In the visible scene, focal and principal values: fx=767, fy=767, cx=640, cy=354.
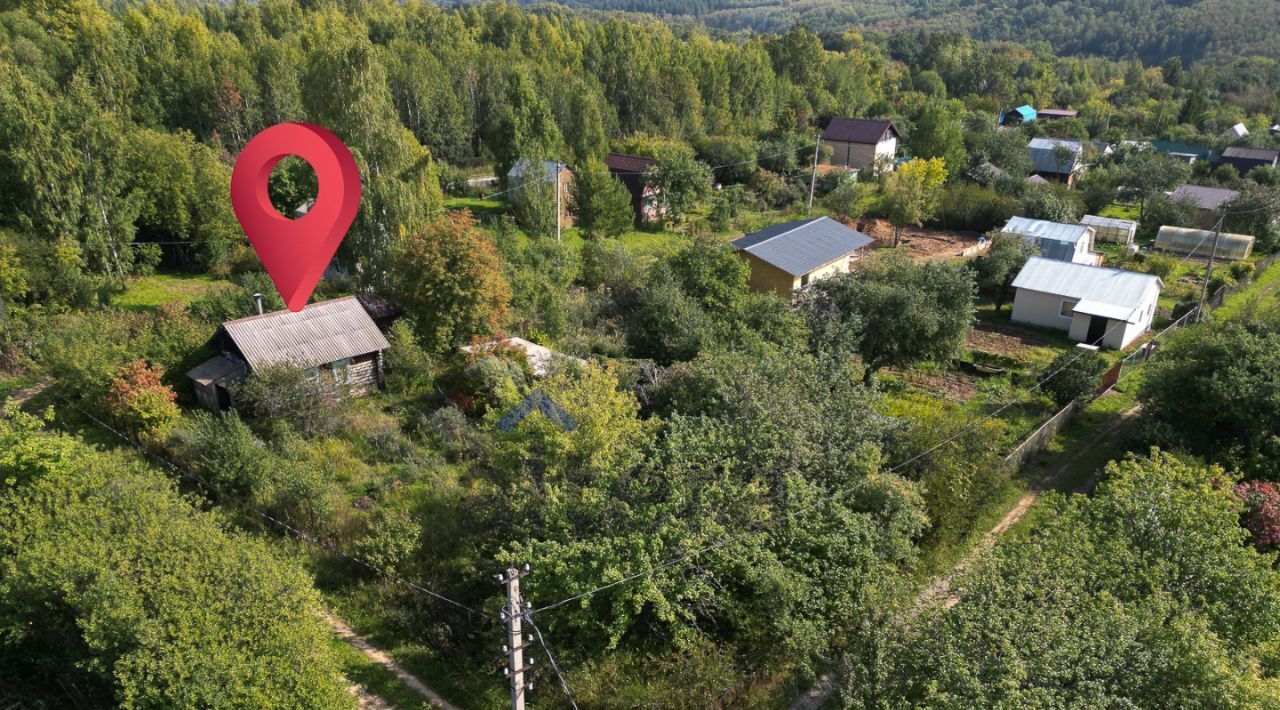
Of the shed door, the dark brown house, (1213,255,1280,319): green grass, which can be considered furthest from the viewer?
the dark brown house

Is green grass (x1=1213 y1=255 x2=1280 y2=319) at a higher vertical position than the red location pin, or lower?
lower

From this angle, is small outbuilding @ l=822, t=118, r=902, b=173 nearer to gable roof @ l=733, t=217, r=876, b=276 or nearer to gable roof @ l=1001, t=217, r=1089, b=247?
gable roof @ l=1001, t=217, r=1089, b=247

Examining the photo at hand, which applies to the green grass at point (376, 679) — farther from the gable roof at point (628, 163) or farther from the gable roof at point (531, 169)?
the gable roof at point (628, 163)

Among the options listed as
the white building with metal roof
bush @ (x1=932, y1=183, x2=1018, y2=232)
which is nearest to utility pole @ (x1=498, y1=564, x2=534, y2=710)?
the white building with metal roof

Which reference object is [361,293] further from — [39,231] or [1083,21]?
[1083,21]

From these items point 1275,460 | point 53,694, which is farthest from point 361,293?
point 1275,460

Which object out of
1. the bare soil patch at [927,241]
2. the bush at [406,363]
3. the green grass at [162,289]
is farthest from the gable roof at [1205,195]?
the green grass at [162,289]

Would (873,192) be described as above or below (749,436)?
below

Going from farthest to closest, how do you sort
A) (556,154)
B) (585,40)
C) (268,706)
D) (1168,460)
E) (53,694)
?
(585,40) → (556,154) → (1168,460) → (53,694) → (268,706)
